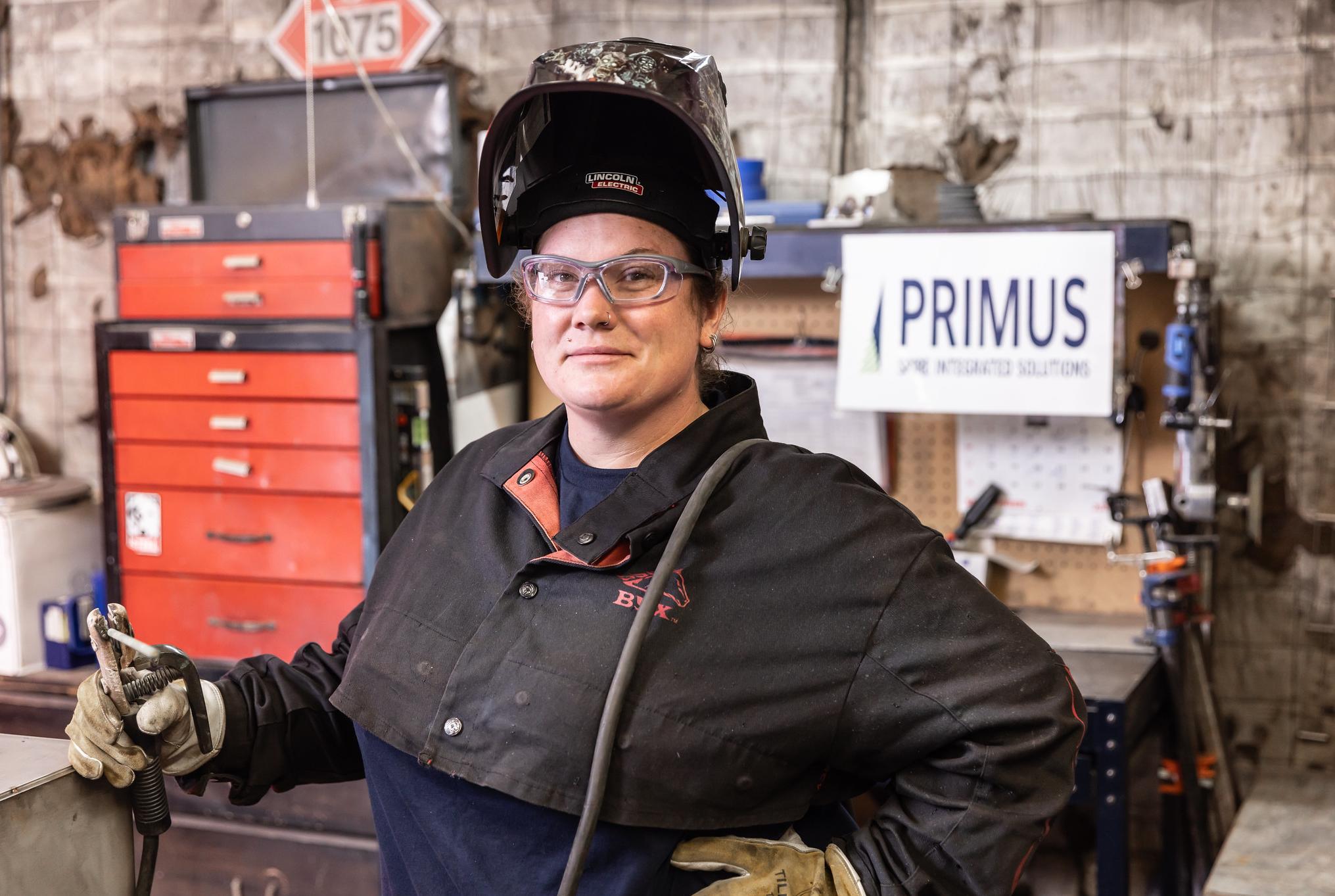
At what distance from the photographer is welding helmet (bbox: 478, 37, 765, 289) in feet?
4.05

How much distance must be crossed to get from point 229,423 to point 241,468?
11 centimetres

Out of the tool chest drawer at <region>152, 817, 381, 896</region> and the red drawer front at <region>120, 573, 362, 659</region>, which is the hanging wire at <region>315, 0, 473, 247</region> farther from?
the tool chest drawer at <region>152, 817, 381, 896</region>

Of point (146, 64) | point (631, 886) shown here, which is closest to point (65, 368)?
point (146, 64)

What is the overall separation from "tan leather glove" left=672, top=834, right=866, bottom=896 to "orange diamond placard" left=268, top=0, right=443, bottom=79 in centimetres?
273

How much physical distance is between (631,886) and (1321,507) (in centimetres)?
219

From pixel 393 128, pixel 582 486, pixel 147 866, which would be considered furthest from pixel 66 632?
pixel 582 486

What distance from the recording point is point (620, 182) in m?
1.29

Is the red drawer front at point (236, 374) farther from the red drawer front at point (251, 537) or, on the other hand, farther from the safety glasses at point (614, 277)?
the safety glasses at point (614, 277)

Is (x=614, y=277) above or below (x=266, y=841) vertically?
above

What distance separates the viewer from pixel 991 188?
9.74 feet

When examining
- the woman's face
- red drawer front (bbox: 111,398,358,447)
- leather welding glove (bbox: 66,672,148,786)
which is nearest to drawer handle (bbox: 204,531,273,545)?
red drawer front (bbox: 111,398,358,447)

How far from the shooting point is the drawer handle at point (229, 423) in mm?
2961

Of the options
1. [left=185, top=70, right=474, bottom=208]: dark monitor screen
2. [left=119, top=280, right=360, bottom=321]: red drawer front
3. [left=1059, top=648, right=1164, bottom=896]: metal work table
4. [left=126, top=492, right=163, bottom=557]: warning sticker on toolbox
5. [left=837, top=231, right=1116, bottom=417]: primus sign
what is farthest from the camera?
[left=185, top=70, right=474, bottom=208]: dark monitor screen

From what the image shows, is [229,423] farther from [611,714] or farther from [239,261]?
[611,714]
